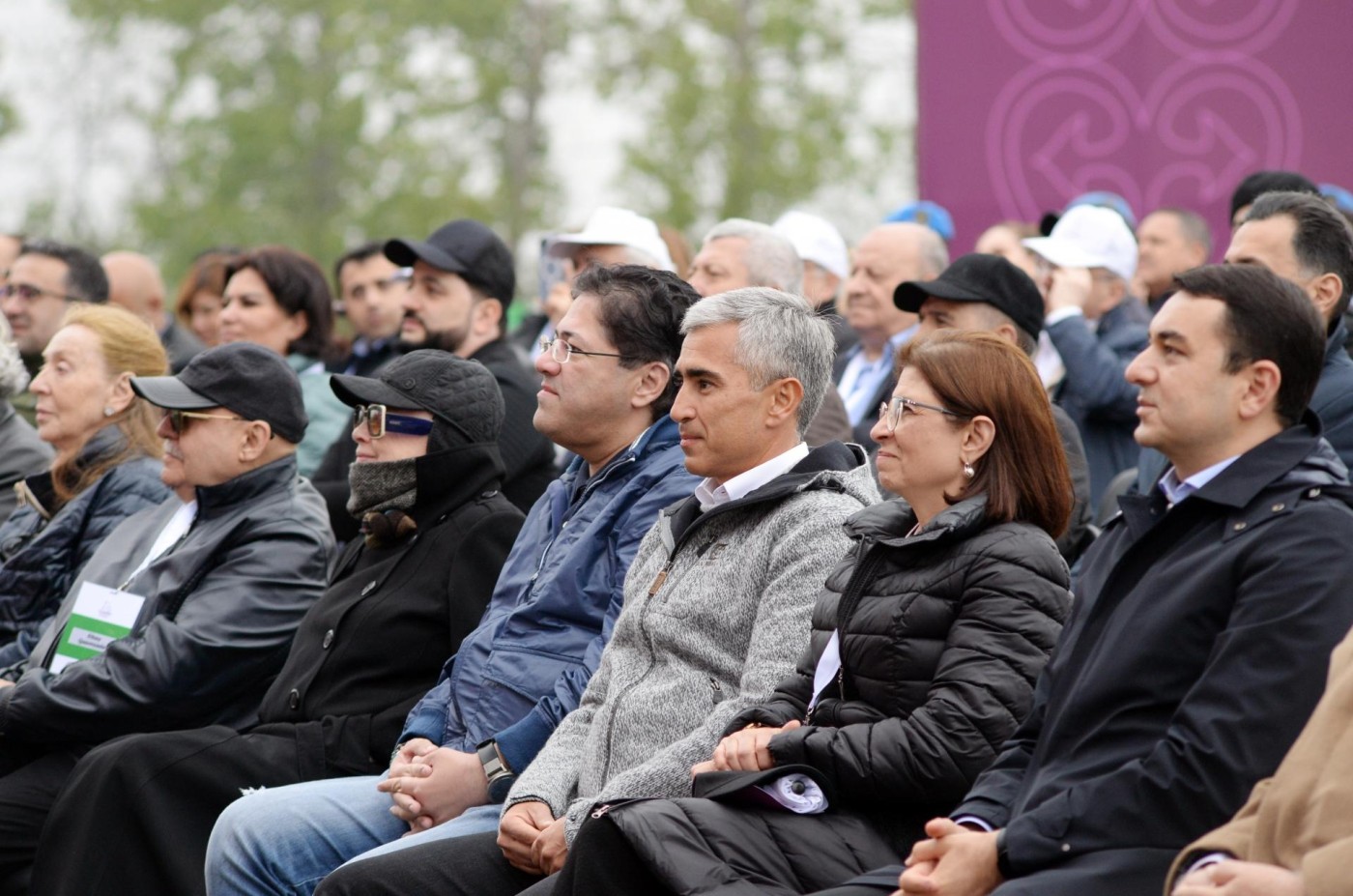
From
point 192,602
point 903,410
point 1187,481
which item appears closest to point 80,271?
point 192,602

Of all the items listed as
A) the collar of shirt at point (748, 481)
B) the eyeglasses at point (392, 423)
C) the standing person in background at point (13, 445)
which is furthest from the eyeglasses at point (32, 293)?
the collar of shirt at point (748, 481)

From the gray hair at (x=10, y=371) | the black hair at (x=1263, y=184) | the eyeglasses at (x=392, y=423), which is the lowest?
the gray hair at (x=10, y=371)

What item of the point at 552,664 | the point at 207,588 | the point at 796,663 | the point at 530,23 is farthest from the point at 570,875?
the point at 530,23

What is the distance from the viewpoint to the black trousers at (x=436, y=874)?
13.3 ft

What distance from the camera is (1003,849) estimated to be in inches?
125

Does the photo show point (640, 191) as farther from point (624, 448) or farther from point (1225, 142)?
point (624, 448)

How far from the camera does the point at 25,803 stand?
211 inches

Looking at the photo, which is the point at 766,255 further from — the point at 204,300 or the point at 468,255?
the point at 204,300

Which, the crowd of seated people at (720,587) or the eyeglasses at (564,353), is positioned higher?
the eyeglasses at (564,353)

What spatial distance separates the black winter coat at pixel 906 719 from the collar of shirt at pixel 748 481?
64 cm

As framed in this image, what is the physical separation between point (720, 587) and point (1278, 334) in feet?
4.67

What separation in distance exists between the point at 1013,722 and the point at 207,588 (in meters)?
2.81

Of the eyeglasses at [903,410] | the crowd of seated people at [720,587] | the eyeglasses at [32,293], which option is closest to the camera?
the crowd of seated people at [720,587]

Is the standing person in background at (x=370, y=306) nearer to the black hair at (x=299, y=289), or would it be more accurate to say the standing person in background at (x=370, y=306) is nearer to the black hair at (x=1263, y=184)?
the black hair at (x=299, y=289)
